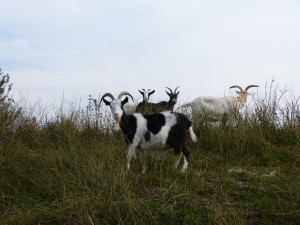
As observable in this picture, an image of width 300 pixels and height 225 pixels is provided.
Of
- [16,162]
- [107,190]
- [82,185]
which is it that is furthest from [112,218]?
[16,162]

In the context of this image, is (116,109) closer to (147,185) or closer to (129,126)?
(129,126)

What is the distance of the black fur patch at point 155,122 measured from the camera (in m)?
7.58

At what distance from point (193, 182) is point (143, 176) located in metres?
0.68

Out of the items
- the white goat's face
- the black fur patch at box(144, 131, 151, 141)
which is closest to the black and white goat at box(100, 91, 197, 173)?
the black fur patch at box(144, 131, 151, 141)

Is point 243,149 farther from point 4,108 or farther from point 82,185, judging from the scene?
point 4,108

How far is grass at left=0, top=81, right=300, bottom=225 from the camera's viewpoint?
15.6 feet

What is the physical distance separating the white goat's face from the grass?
0.94 meters

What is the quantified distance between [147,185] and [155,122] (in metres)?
2.07

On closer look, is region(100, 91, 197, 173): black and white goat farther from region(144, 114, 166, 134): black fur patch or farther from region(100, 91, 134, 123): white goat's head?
region(100, 91, 134, 123): white goat's head

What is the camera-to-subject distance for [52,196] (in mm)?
5387

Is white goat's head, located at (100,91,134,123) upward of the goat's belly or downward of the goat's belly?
upward

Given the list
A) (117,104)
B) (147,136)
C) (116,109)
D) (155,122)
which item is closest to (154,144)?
(147,136)

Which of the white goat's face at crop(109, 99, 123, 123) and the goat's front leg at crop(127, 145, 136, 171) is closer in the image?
the goat's front leg at crop(127, 145, 136, 171)

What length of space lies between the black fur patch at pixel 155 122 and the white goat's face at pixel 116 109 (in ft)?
2.42
